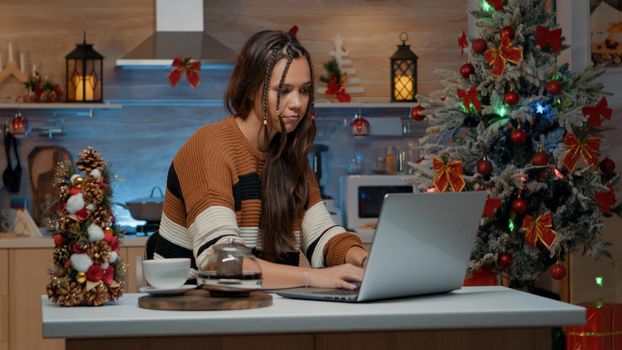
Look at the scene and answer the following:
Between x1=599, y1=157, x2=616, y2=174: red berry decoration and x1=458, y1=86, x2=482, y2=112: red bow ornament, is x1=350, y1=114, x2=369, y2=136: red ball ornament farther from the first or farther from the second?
x1=599, y1=157, x2=616, y2=174: red berry decoration

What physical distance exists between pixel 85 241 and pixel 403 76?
3.78 m

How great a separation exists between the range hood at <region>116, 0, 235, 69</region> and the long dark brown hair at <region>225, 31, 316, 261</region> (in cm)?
270

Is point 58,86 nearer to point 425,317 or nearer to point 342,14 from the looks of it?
point 342,14

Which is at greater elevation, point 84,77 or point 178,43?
point 178,43

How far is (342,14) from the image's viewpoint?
18.8ft

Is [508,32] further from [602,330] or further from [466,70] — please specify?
[602,330]

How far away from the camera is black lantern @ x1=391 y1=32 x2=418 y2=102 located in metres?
5.59

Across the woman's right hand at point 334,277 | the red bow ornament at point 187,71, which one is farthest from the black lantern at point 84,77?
the woman's right hand at point 334,277

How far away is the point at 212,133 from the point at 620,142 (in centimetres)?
294

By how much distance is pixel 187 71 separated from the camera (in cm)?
531

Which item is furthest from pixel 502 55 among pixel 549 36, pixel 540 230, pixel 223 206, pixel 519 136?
pixel 223 206

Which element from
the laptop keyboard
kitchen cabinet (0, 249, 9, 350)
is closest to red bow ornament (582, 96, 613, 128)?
the laptop keyboard

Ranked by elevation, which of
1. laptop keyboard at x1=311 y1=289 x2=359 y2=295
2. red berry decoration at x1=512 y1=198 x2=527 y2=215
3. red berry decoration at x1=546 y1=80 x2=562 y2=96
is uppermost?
red berry decoration at x1=546 y1=80 x2=562 y2=96

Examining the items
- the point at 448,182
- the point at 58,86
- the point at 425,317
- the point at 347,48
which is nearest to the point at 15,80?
the point at 58,86
